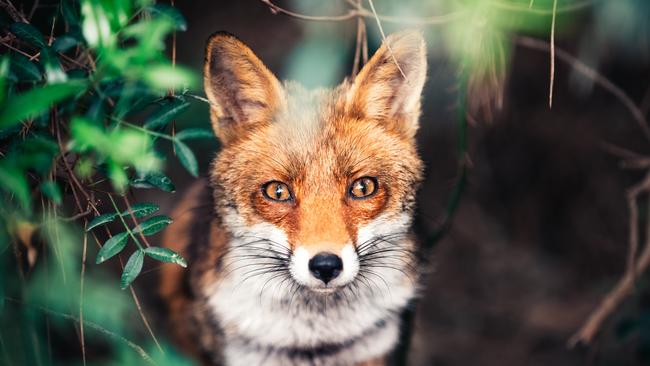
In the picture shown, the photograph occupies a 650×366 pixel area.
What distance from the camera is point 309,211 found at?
7.77 feet

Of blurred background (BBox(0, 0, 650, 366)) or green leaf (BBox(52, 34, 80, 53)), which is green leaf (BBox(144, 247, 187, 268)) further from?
blurred background (BBox(0, 0, 650, 366))

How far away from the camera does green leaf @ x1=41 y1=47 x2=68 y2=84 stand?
1788mm

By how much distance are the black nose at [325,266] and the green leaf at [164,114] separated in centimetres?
72

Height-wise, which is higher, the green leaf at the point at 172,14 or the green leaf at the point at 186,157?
the green leaf at the point at 172,14

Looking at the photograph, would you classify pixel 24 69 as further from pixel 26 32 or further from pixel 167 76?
pixel 167 76

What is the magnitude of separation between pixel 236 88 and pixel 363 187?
0.70 meters

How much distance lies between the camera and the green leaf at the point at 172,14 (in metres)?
1.97

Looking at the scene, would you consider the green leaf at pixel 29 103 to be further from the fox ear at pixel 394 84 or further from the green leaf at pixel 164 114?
the fox ear at pixel 394 84

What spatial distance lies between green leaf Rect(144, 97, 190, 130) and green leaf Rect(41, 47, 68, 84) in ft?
1.04

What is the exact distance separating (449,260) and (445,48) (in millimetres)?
2323

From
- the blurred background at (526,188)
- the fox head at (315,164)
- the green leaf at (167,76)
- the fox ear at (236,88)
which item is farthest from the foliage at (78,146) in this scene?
the blurred background at (526,188)

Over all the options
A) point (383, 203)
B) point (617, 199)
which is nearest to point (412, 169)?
point (383, 203)

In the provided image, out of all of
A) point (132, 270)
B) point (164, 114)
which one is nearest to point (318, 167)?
point (164, 114)

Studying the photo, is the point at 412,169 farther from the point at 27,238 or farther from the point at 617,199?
the point at 617,199
